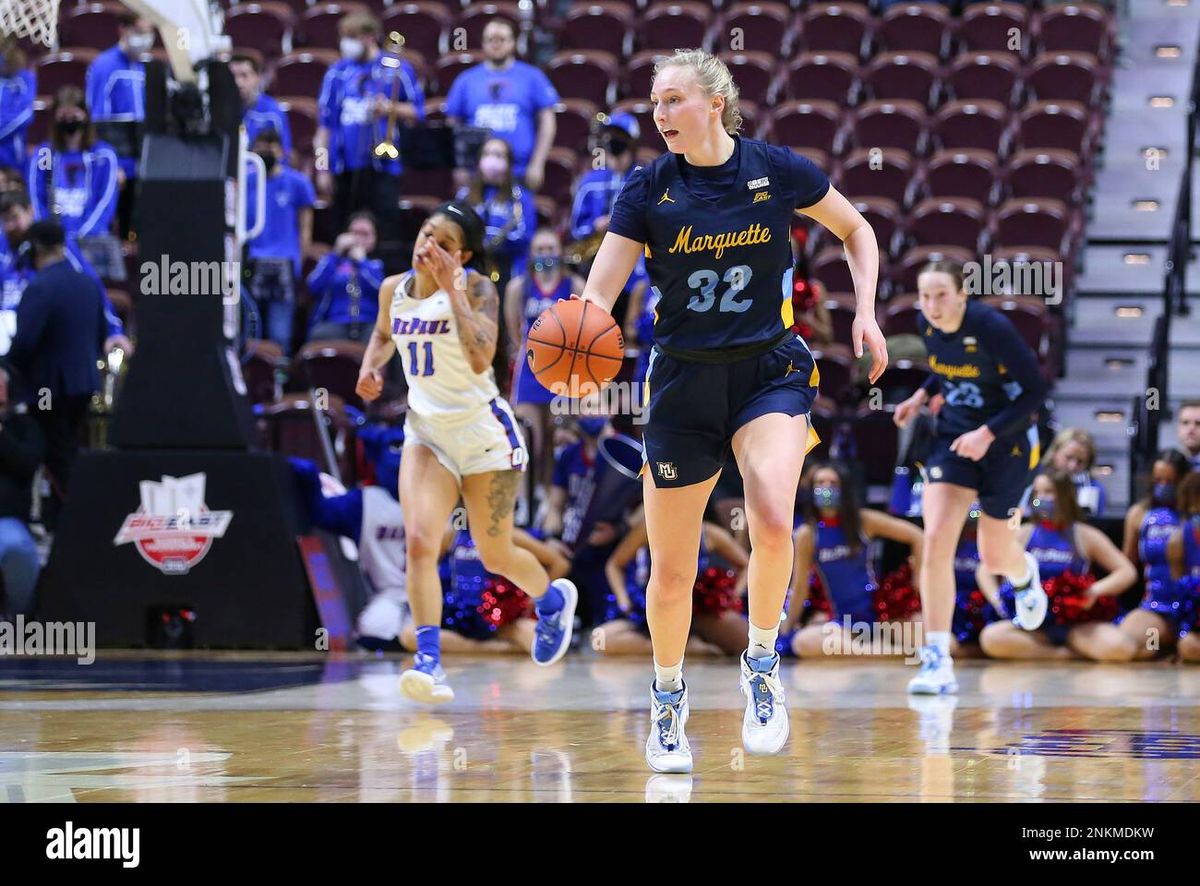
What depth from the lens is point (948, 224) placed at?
13555 millimetres

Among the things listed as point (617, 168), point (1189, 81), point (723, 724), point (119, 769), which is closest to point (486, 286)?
point (723, 724)

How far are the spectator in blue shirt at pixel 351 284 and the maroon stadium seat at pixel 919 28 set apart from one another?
5723 mm

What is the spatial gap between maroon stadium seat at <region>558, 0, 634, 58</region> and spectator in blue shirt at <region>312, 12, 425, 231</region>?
3018 millimetres

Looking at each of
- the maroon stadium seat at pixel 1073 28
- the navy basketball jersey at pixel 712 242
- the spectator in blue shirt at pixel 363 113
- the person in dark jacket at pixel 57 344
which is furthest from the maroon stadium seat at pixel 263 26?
the navy basketball jersey at pixel 712 242

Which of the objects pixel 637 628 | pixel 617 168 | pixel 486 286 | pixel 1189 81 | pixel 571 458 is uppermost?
pixel 1189 81

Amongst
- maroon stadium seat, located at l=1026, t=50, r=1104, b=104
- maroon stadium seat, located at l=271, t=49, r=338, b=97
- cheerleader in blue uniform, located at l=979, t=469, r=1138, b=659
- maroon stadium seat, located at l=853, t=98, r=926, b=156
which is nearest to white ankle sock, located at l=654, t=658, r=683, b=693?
cheerleader in blue uniform, located at l=979, t=469, r=1138, b=659

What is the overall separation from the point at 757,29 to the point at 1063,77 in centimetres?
265

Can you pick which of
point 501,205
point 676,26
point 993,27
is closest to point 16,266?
point 501,205

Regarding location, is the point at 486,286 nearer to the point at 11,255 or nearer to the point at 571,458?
the point at 571,458

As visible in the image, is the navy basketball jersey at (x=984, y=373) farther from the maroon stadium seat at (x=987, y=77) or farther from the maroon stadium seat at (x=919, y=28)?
the maroon stadium seat at (x=919, y=28)

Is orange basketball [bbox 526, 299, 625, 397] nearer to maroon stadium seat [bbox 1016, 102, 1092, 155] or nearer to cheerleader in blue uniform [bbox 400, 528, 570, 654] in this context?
cheerleader in blue uniform [bbox 400, 528, 570, 654]

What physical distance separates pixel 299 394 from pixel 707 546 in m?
2.95
